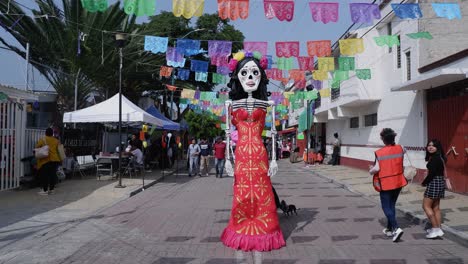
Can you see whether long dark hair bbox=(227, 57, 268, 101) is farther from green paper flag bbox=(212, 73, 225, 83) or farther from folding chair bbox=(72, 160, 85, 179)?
green paper flag bbox=(212, 73, 225, 83)

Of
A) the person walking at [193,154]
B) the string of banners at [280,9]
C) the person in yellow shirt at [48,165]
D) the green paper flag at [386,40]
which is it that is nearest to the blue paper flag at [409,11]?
the string of banners at [280,9]

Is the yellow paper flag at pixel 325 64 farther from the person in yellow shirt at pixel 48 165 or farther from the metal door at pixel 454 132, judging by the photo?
the person in yellow shirt at pixel 48 165

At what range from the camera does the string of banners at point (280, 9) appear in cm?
933

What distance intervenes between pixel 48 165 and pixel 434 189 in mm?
9820

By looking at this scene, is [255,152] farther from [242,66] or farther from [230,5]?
[230,5]

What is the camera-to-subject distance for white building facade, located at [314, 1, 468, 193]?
12.9 m

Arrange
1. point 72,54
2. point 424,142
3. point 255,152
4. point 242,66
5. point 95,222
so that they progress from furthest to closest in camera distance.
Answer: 1. point 72,54
2. point 424,142
3. point 95,222
4. point 242,66
5. point 255,152

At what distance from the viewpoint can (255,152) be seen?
7250 mm

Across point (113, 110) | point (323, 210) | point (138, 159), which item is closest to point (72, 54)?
point (113, 110)

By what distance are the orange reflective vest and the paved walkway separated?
0.92 m

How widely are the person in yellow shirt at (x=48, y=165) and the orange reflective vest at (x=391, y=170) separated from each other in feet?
29.7

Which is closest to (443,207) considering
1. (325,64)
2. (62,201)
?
(325,64)

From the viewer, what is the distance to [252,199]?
6.99 m

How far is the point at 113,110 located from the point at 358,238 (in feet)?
39.9
